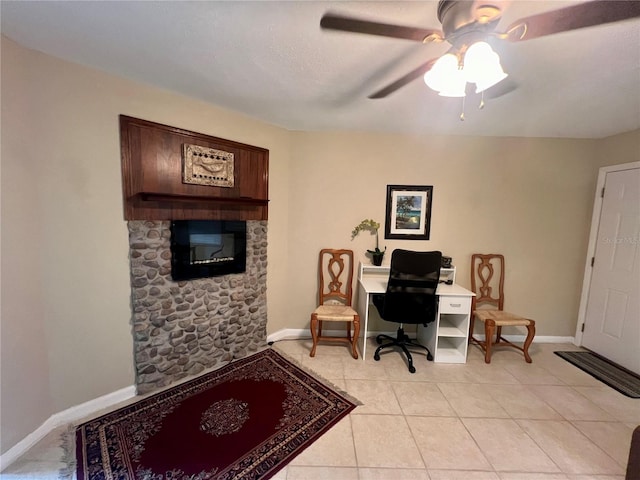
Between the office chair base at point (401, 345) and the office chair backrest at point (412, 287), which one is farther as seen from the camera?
the office chair base at point (401, 345)

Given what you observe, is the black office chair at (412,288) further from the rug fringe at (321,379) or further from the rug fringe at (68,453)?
the rug fringe at (68,453)

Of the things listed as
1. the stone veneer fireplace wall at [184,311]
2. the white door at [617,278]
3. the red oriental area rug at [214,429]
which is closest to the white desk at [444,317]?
the red oriental area rug at [214,429]

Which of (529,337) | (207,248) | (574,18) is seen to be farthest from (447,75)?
(529,337)

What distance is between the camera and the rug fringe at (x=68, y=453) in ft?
4.75

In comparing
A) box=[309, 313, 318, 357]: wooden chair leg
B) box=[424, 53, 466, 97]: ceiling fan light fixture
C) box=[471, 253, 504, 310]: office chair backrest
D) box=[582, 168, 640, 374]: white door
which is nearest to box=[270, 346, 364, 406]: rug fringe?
box=[309, 313, 318, 357]: wooden chair leg

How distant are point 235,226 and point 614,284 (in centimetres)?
401

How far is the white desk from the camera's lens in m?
2.62

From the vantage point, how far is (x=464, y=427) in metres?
1.85

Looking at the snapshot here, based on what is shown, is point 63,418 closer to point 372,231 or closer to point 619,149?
point 372,231

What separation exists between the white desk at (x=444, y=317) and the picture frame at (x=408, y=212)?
0.47m

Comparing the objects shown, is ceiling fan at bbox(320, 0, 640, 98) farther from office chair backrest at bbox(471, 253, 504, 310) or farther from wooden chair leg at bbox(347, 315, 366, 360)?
office chair backrest at bbox(471, 253, 504, 310)

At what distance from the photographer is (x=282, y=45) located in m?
1.45

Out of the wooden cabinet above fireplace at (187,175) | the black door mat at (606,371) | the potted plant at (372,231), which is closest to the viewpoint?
the wooden cabinet above fireplace at (187,175)

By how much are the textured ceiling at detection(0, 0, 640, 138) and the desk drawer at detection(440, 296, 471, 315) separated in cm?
175
